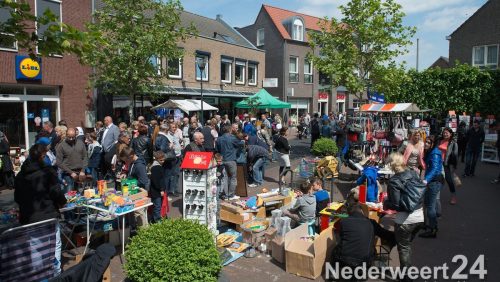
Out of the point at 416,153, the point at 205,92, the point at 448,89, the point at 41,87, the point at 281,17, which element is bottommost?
the point at 416,153

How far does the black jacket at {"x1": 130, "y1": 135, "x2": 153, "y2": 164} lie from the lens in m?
8.50

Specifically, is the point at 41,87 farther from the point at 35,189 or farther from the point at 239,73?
the point at 239,73

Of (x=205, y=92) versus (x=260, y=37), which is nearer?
(x=205, y=92)

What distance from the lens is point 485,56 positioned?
82.0 feet

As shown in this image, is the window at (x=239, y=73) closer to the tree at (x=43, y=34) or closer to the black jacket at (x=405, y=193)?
the tree at (x=43, y=34)

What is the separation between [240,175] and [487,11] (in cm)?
2411

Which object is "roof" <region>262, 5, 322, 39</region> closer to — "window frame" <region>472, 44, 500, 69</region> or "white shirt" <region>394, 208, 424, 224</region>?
"window frame" <region>472, 44, 500, 69</region>

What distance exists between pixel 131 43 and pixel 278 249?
1199 centimetres

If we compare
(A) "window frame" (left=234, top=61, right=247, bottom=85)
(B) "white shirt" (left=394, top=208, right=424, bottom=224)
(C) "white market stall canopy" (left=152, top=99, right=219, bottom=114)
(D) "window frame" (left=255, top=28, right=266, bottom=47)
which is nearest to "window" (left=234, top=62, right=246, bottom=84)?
(A) "window frame" (left=234, top=61, right=247, bottom=85)

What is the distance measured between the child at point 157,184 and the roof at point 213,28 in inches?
793

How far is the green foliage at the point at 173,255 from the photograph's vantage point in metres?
4.12

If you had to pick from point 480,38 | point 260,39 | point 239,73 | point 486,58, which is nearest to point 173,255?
point 239,73

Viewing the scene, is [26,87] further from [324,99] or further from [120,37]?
[324,99]

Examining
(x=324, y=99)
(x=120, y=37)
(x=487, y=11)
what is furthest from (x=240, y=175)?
(x=324, y=99)
